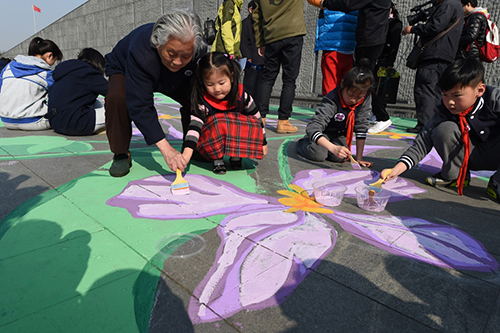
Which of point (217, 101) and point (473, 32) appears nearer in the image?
point (217, 101)

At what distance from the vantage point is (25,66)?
370 centimetres

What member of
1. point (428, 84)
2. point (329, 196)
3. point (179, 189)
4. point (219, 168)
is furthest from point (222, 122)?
point (428, 84)

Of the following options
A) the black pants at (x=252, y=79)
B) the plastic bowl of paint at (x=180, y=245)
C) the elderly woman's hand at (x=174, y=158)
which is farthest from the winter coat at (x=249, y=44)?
the plastic bowl of paint at (x=180, y=245)

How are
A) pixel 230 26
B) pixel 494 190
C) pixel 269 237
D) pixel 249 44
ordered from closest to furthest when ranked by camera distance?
pixel 269 237
pixel 494 190
pixel 230 26
pixel 249 44

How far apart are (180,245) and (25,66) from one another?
343 centimetres

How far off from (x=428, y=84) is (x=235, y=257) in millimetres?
3799

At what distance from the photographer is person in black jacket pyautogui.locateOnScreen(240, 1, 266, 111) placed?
4.66 meters

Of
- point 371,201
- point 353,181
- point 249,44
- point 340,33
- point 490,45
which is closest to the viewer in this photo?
point 371,201

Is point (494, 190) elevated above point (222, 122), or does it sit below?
below

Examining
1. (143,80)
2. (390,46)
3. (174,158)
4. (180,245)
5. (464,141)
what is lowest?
(180,245)

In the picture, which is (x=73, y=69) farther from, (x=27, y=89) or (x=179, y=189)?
(x=179, y=189)

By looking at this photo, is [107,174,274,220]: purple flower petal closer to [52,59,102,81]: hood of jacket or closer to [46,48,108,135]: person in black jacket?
[46,48,108,135]: person in black jacket

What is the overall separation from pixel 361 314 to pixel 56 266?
1.12 meters

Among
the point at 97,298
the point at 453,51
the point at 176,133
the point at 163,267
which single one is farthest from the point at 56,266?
the point at 453,51
